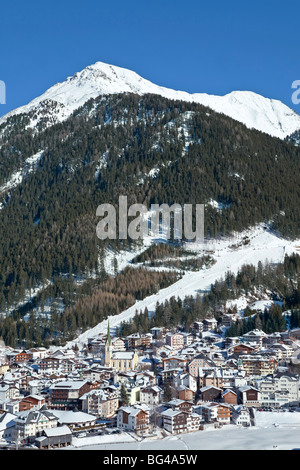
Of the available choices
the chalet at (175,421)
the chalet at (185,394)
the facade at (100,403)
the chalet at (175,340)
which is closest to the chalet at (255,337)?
the chalet at (175,340)

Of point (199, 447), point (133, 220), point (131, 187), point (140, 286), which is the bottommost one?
point (199, 447)

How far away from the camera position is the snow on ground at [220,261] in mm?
108375

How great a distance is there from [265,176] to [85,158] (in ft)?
193

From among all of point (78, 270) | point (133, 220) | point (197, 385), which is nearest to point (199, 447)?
point (197, 385)

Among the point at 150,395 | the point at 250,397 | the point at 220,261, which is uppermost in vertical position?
the point at 220,261

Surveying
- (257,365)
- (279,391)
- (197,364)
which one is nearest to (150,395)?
(197,364)

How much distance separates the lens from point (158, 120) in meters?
196

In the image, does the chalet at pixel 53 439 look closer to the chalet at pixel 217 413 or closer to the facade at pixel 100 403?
the facade at pixel 100 403

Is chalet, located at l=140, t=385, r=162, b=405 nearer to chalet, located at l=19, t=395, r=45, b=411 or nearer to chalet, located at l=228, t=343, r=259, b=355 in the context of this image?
chalet, located at l=19, t=395, r=45, b=411

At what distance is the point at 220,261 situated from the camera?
13000 centimetres

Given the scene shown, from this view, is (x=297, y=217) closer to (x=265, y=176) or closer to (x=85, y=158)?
(x=265, y=176)

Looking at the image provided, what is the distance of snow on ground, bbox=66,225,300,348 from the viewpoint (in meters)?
108

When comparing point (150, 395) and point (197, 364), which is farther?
point (197, 364)

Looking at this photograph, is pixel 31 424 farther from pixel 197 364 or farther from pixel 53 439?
pixel 197 364
